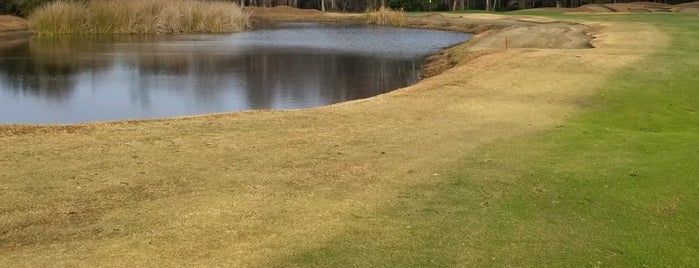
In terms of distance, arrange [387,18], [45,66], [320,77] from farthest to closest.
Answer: [387,18] → [45,66] → [320,77]

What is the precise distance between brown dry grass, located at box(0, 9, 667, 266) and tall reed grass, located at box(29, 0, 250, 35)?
30.6 meters

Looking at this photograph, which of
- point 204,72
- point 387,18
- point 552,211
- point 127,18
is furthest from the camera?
point 387,18

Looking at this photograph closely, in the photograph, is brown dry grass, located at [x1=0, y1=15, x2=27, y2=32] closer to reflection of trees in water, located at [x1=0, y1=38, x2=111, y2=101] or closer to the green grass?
reflection of trees in water, located at [x1=0, y1=38, x2=111, y2=101]

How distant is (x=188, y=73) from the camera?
2727 centimetres

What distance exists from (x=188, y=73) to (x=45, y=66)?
6001 millimetres

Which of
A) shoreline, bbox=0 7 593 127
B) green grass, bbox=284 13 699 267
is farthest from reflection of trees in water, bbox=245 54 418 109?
green grass, bbox=284 13 699 267

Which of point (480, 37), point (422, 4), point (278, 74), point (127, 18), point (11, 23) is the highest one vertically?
point (422, 4)

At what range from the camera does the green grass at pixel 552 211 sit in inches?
274

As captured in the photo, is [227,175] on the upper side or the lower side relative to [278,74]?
lower

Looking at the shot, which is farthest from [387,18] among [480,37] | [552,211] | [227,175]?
[552,211]

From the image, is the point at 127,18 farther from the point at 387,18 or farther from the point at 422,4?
the point at 422,4

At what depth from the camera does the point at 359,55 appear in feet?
114

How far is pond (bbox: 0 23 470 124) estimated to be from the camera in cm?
2031

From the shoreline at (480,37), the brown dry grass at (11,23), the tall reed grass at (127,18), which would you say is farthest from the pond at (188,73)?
the brown dry grass at (11,23)
